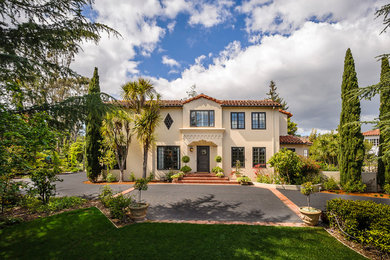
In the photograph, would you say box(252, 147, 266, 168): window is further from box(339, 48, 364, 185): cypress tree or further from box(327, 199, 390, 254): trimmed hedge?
box(327, 199, 390, 254): trimmed hedge

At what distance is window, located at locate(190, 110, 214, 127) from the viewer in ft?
52.0

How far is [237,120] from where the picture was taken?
52.1ft

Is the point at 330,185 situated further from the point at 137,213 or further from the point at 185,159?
the point at 137,213

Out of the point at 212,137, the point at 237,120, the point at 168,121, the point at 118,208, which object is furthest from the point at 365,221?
the point at 168,121

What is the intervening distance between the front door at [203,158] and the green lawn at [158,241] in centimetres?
965

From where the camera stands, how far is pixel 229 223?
6391 millimetres

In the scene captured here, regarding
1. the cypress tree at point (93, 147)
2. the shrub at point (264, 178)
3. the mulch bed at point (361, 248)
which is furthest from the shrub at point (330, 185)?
the cypress tree at point (93, 147)

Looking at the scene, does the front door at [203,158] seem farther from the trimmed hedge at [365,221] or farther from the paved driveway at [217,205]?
the trimmed hedge at [365,221]

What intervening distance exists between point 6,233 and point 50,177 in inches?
98.7

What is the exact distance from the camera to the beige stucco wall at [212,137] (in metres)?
15.3

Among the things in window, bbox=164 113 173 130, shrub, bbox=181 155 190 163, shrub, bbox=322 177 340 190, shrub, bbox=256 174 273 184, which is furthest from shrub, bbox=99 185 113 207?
shrub, bbox=322 177 340 190

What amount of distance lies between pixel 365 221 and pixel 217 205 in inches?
215

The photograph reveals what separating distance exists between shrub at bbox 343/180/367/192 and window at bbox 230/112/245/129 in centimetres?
860

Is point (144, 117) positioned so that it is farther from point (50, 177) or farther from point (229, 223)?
point (229, 223)
